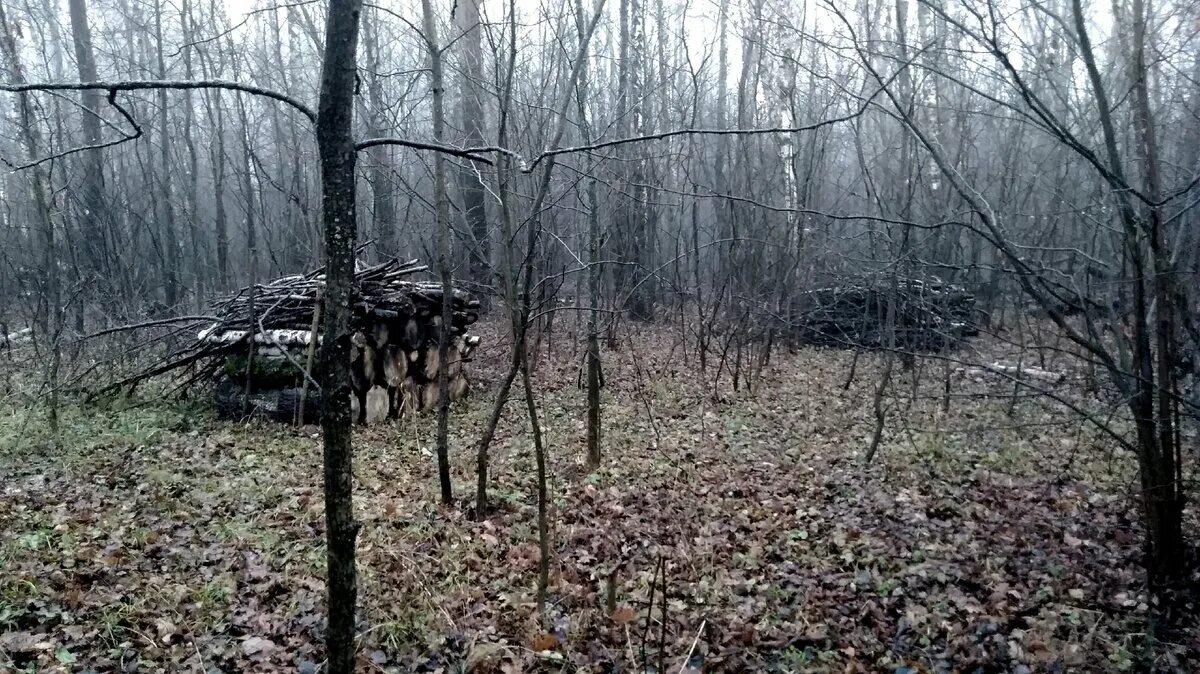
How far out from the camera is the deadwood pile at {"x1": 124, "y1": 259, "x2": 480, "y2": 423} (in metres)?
7.13

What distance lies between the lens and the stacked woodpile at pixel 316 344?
713 centimetres

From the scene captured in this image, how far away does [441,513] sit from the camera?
5.14 metres

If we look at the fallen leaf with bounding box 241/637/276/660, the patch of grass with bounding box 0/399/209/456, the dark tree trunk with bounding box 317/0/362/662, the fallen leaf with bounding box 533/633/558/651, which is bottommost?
the fallen leaf with bounding box 533/633/558/651

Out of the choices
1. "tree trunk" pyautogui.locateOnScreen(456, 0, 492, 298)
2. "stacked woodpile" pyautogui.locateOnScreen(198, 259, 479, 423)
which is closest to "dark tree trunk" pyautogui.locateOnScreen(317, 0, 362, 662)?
"stacked woodpile" pyautogui.locateOnScreen(198, 259, 479, 423)

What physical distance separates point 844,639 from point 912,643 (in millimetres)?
325

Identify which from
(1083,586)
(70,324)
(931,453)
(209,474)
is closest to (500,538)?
(209,474)

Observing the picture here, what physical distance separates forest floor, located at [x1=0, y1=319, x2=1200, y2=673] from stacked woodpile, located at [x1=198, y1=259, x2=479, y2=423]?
1.22 feet

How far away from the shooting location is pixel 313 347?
6.64 m

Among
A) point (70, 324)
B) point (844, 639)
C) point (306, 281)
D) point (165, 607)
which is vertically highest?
point (306, 281)

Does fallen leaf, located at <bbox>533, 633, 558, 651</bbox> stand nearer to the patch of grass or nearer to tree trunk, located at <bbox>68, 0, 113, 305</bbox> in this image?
the patch of grass

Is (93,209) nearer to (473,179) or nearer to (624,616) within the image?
(473,179)

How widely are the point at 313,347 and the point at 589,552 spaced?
3.42 meters

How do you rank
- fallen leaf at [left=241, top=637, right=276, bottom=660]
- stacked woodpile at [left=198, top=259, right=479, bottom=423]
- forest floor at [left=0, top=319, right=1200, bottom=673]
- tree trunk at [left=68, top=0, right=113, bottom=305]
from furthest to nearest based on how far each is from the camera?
tree trunk at [left=68, top=0, right=113, bottom=305] < stacked woodpile at [left=198, top=259, right=479, bottom=423] < forest floor at [left=0, top=319, right=1200, bottom=673] < fallen leaf at [left=241, top=637, right=276, bottom=660]

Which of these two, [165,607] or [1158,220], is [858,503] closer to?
[1158,220]
